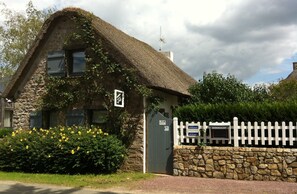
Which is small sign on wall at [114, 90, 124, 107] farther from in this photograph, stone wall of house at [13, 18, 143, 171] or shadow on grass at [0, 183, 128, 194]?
stone wall of house at [13, 18, 143, 171]

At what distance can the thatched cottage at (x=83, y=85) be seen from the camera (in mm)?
13430

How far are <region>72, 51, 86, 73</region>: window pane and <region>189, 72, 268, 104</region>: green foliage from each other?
4829 millimetres

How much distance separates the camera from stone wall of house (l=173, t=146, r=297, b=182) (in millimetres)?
11180

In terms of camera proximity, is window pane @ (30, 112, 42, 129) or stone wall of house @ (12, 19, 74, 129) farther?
stone wall of house @ (12, 19, 74, 129)

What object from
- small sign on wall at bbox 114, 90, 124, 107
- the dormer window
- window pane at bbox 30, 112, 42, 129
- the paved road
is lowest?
the paved road

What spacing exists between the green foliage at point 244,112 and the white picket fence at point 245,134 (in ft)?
0.76

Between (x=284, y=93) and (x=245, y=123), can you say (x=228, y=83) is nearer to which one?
(x=245, y=123)

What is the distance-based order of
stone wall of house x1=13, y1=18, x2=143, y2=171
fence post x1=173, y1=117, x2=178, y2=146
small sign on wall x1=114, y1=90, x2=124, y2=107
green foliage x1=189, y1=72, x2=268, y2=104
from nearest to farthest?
fence post x1=173, y1=117, x2=178, y2=146
small sign on wall x1=114, y1=90, x2=124, y2=107
green foliage x1=189, y1=72, x2=268, y2=104
stone wall of house x1=13, y1=18, x2=143, y2=171

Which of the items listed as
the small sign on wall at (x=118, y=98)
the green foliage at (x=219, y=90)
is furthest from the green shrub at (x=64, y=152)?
the green foliage at (x=219, y=90)

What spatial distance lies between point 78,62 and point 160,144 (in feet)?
17.3

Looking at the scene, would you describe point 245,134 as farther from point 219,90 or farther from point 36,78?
point 36,78

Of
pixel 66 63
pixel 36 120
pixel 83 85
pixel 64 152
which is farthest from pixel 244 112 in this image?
pixel 36 120

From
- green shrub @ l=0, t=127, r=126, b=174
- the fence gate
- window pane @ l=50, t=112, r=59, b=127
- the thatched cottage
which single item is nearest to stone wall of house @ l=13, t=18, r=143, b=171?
the thatched cottage

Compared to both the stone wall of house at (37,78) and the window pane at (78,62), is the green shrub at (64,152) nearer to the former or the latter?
the stone wall of house at (37,78)
